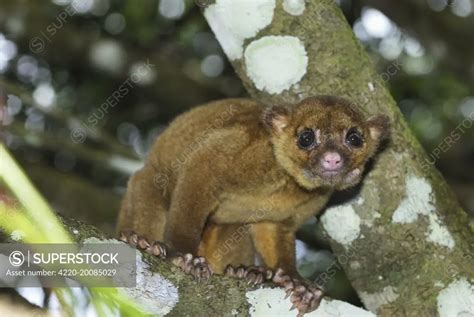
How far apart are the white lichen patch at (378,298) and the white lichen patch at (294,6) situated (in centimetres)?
177

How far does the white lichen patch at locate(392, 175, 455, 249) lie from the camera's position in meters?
4.55

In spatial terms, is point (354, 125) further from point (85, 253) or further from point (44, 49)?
A: point (44, 49)

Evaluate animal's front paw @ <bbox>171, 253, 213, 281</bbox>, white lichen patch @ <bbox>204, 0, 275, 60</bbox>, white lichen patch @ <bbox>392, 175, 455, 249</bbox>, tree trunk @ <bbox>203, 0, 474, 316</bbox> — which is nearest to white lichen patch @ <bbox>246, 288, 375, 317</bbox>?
animal's front paw @ <bbox>171, 253, 213, 281</bbox>

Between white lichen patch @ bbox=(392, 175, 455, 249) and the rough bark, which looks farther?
white lichen patch @ bbox=(392, 175, 455, 249)

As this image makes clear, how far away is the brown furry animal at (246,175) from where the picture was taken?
192 inches

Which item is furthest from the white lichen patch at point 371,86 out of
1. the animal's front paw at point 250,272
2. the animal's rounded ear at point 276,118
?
the animal's front paw at point 250,272

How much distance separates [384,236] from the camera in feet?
15.3

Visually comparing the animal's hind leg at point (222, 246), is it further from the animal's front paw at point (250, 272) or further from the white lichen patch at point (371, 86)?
the white lichen patch at point (371, 86)

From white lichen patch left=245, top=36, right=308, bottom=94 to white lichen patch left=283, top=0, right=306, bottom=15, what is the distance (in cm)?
16

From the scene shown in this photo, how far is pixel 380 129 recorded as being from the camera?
188 inches

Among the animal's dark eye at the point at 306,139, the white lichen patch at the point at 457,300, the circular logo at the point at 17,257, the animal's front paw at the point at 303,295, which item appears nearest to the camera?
the circular logo at the point at 17,257

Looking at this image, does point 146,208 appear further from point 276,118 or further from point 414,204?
point 414,204

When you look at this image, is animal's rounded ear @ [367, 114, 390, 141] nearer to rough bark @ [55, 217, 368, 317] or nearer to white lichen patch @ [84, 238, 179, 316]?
rough bark @ [55, 217, 368, 317]

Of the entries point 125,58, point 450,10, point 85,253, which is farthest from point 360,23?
point 85,253
